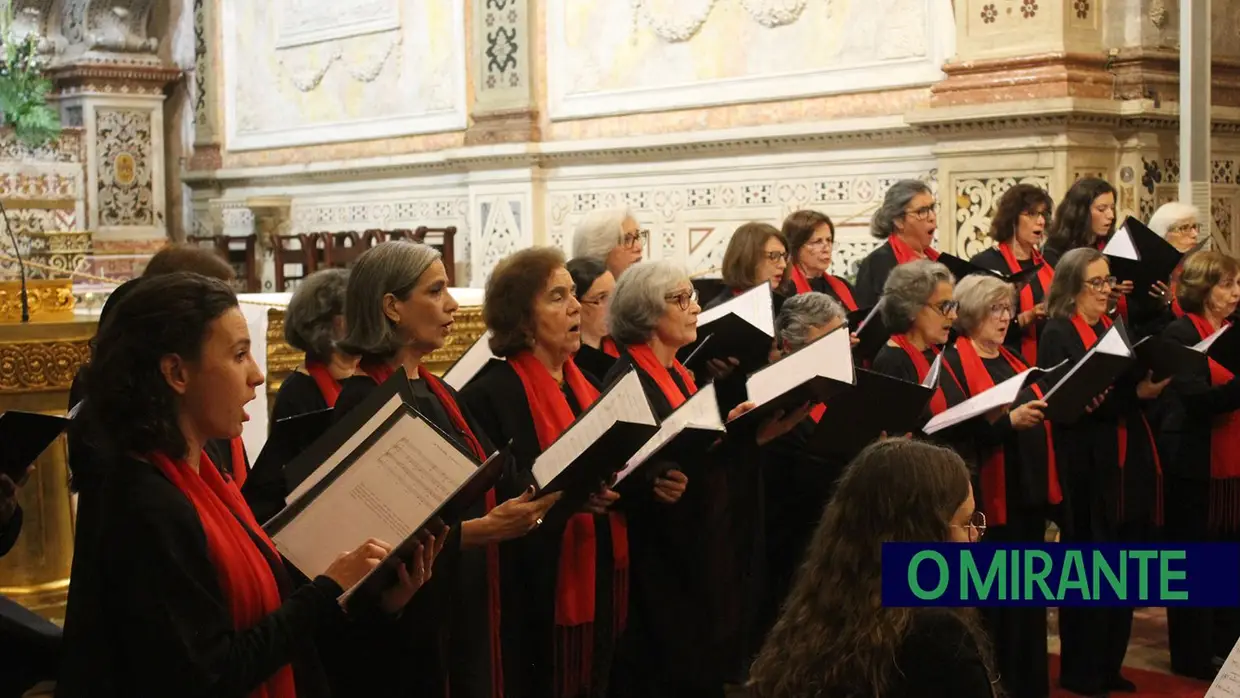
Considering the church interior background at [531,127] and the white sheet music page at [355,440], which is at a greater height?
the church interior background at [531,127]

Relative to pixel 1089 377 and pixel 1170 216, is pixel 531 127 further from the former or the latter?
pixel 1089 377

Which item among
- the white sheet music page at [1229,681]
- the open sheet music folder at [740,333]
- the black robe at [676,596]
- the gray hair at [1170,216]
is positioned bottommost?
the black robe at [676,596]

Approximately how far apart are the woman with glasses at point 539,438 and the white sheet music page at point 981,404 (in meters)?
1.21

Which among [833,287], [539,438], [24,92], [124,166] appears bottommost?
[539,438]

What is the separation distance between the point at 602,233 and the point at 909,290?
1.15 metres

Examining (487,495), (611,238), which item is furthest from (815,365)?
(611,238)

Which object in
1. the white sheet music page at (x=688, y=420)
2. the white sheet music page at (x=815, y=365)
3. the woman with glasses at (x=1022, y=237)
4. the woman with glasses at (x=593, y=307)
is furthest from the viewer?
the woman with glasses at (x=1022, y=237)

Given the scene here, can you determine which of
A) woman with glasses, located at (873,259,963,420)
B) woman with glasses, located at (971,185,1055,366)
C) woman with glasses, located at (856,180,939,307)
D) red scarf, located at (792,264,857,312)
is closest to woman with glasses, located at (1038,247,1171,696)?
woman with glasses, located at (873,259,963,420)

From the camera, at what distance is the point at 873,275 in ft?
20.9

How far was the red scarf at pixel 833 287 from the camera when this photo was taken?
616cm

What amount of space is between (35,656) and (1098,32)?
671cm

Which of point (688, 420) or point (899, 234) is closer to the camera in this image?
point (688, 420)

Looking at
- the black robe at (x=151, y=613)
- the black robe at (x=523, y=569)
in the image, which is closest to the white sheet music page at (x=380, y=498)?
the black robe at (x=151, y=613)

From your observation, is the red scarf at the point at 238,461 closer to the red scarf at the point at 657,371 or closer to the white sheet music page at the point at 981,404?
the red scarf at the point at 657,371
